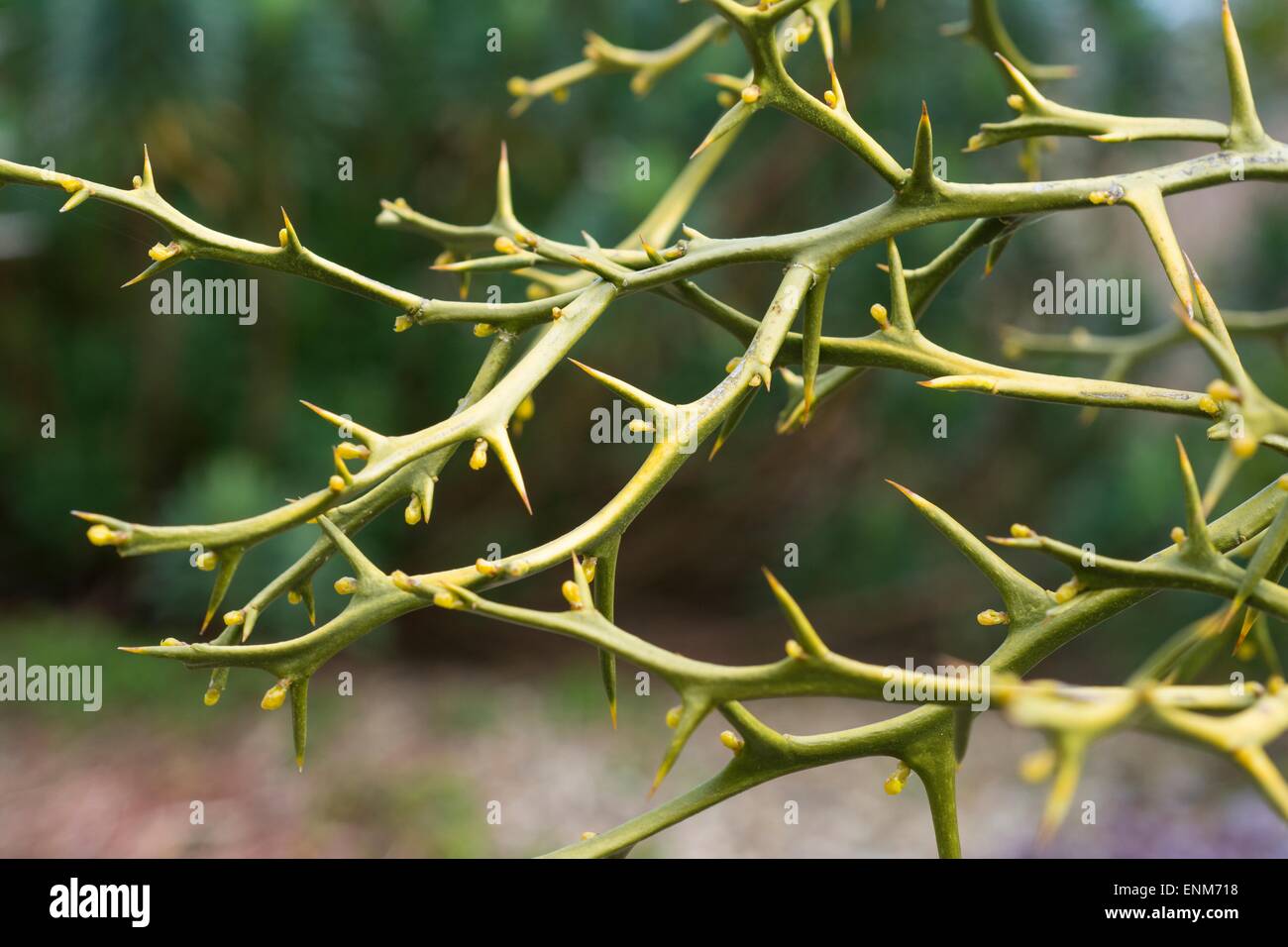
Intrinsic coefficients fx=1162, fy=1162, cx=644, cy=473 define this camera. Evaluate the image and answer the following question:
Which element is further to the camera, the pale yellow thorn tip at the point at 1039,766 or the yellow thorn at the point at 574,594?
the yellow thorn at the point at 574,594

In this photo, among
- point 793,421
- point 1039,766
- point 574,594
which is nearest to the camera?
point 1039,766

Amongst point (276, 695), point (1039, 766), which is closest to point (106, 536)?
point (276, 695)

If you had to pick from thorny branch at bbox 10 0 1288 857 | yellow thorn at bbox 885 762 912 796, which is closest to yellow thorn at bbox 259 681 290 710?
thorny branch at bbox 10 0 1288 857

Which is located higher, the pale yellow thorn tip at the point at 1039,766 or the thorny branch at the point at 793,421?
the thorny branch at the point at 793,421

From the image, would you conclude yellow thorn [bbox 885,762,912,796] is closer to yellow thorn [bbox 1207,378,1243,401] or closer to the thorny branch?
the thorny branch

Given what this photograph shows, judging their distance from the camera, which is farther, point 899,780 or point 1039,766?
point 899,780

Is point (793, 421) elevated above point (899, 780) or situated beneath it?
elevated above

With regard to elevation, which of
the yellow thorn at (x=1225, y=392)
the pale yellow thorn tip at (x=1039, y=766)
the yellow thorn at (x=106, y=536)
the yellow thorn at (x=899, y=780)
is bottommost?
the yellow thorn at (x=899, y=780)

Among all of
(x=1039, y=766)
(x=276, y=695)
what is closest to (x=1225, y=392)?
(x=1039, y=766)

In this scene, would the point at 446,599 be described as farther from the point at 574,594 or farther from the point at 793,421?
the point at 793,421

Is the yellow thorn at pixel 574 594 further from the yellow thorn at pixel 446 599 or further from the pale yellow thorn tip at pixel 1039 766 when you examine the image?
the pale yellow thorn tip at pixel 1039 766

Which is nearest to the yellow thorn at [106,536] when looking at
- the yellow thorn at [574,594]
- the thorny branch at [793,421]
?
the thorny branch at [793,421]

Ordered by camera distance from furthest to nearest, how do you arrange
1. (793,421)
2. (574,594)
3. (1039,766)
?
(793,421), (574,594), (1039,766)
